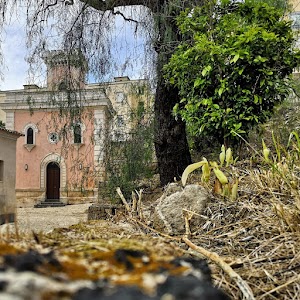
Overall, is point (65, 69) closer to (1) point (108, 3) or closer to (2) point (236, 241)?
(1) point (108, 3)

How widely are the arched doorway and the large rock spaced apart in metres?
15.9

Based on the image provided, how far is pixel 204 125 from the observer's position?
3.91 metres

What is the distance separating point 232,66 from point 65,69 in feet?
7.21

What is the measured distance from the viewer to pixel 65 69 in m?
5.01

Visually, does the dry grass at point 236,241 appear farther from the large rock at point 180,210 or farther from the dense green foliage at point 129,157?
the dense green foliage at point 129,157

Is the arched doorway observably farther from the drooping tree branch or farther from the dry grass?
the dry grass

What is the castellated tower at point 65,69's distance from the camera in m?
4.93

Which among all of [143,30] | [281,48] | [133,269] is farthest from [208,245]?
[143,30]

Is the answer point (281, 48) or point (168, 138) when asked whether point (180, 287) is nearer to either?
point (281, 48)

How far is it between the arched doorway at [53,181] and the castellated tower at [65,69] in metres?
12.7

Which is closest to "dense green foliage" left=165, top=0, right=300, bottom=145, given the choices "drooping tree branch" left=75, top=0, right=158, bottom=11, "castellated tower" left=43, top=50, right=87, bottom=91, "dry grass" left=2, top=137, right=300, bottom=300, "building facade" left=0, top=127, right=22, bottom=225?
"drooping tree branch" left=75, top=0, right=158, bottom=11

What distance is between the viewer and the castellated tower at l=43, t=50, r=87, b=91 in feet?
16.2

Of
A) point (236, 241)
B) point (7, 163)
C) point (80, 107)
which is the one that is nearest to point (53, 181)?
point (7, 163)

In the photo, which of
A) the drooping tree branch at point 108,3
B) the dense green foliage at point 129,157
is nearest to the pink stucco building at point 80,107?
the dense green foliage at point 129,157
